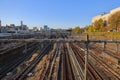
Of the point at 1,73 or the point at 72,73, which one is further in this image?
the point at 1,73

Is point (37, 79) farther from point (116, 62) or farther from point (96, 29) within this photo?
point (96, 29)

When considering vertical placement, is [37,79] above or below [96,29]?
below

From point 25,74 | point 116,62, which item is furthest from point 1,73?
point 116,62

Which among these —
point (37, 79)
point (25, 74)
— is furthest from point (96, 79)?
point (25, 74)

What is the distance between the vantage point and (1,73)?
1739 centimetres

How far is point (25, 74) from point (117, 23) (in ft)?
184

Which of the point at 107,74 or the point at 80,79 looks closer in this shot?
the point at 80,79

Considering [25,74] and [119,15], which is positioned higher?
[119,15]

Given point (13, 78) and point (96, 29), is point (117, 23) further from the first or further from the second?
point (13, 78)

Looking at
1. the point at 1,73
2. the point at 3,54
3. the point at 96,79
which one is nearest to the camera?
the point at 96,79

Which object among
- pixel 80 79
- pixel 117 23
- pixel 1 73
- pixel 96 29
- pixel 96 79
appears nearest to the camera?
pixel 80 79

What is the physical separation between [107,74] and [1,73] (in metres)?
10.1

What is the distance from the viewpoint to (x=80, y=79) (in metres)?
13.8

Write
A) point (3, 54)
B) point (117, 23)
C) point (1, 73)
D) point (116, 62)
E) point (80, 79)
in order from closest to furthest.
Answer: point (80, 79), point (1, 73), point (116, 62), point (3, 54), point (117, 23)
